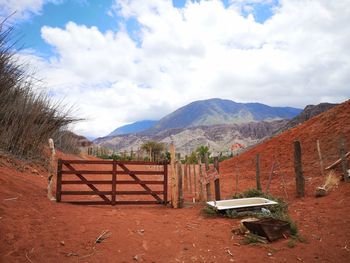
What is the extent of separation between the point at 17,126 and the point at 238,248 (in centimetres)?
908

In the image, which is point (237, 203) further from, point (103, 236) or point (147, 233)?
point (103, 236)

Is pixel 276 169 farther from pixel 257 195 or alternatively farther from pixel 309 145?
pixel 257 195

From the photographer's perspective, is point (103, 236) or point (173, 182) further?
point (173, 182)

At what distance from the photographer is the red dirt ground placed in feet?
18.1

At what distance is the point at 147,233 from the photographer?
6820mm

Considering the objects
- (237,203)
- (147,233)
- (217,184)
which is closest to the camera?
(147,233)

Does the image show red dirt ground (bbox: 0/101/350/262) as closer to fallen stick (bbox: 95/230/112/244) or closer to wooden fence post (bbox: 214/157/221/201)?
fallen stick (bbox: 95/230/112/244)

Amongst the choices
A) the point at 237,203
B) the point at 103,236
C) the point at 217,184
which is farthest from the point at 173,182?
the point at 103,236

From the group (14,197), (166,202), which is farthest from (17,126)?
(166,202)

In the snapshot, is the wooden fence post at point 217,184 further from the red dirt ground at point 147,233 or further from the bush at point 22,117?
A: the bush at point 22,117

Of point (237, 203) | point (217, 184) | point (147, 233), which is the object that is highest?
point (217, 184)

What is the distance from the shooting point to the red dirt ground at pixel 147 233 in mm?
5523

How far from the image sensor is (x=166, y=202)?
10.1 m

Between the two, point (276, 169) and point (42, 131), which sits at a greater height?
point (42, 131)
